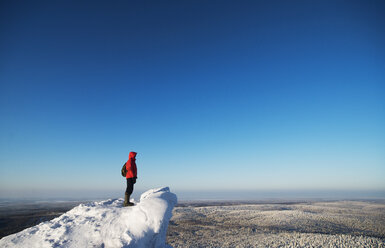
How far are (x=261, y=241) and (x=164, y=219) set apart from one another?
41.5ft

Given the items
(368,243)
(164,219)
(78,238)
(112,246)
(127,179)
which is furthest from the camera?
(368,243)

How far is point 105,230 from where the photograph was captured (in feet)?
18.2

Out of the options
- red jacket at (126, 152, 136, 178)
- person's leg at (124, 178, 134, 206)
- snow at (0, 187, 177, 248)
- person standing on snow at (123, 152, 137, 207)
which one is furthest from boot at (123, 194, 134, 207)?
snow at (0, 187, 177, 248)

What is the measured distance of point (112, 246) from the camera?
16.6ft

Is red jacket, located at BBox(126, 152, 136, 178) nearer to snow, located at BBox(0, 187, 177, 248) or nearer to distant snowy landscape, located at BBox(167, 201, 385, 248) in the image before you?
snow, located at BBox(0, 187, 177, 248)

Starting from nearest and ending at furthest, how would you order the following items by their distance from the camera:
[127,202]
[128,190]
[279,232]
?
1. [127,202]
2. [128,190]
3. [279,232]

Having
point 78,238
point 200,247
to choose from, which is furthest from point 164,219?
point 200,247

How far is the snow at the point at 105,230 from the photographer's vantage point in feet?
17.3

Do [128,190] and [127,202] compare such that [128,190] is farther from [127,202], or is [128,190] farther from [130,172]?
[130,172]

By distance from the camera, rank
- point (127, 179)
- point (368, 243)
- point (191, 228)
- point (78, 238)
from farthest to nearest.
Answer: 1. point (191, 228)
2. point (368, 243)
3. point (127, 179)
4. point (78, 238)

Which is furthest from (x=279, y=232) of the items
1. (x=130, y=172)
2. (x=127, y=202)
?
(x=130, y=172)

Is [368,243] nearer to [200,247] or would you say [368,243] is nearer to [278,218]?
[278,218]

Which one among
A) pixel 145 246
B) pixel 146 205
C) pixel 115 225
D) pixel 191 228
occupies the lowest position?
pixel 191 228

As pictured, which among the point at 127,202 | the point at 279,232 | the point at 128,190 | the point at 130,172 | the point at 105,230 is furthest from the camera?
the point at 279,232
